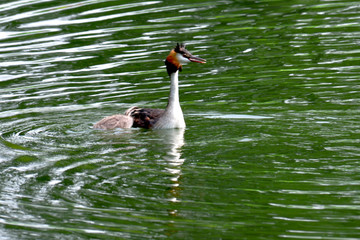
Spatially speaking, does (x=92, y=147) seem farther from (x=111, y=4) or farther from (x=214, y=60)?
(x=111, y=4)

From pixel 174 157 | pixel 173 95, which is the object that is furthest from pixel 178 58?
pixel 174 157

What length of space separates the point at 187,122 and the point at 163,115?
1.49 feet

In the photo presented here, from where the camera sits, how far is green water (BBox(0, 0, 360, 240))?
316 inches

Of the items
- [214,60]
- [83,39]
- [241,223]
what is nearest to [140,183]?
[241,223]

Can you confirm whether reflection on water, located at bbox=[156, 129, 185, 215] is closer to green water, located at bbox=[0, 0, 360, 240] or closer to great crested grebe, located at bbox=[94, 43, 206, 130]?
green water, located at bbox=[0, 0, 360, 240]

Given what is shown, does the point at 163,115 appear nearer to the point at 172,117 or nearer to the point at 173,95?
the point at 172,117

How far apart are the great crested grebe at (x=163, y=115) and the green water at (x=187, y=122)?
18cm

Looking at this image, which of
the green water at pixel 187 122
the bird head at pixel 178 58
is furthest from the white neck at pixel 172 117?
the bird head at pixel 178 58

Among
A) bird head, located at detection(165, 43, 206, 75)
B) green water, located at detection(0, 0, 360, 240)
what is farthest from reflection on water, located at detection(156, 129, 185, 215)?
bird head, located at detection(165, 43, 206, 75)

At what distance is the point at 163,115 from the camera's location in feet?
39.4

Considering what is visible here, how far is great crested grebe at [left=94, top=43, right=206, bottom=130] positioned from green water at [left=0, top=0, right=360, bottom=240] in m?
0.18

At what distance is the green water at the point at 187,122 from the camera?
8.02 m

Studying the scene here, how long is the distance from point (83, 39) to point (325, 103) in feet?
22.7

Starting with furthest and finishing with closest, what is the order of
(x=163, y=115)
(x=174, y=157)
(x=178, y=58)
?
1. (x=178, y=58)
2. (x=163, y=115)
3. (x=174, y=157)
